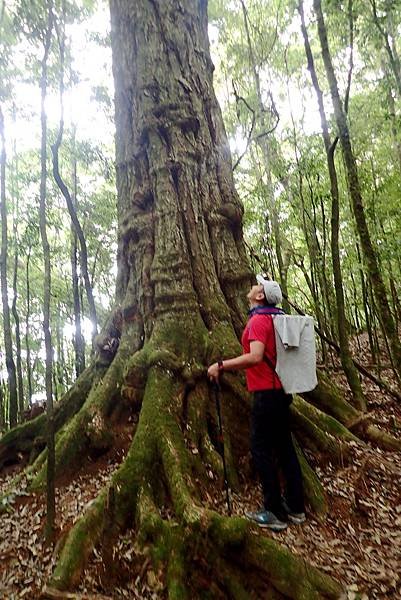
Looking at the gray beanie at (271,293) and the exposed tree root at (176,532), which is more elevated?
the gray beanie at (271,293)

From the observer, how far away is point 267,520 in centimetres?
335

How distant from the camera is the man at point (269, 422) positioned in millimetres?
3451

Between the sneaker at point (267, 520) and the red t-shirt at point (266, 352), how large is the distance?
100 cm

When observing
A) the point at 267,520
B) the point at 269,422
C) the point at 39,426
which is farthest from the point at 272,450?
the point at 39,426

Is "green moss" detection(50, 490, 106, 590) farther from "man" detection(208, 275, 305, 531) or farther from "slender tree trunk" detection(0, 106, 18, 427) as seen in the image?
"slender tree trunk" detection(0, 106, 18, 427)

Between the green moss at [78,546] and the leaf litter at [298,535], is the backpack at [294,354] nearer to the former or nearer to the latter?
the leaf litter at [298,535]

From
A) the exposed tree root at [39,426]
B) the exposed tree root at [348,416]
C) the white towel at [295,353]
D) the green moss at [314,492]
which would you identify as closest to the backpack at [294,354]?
the white towel at [295,353]

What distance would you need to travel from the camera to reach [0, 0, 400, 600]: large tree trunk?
9.46 ft

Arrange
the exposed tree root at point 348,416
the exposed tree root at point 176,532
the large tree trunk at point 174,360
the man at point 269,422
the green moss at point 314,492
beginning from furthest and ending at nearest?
the exposed tree root at point 348,416, the green moss at point 314,492, the man at point 269,422, the large tree trunk at point 174,360, the exposed tree root at point 176,532

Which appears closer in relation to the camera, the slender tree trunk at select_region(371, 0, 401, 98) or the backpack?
the backpack

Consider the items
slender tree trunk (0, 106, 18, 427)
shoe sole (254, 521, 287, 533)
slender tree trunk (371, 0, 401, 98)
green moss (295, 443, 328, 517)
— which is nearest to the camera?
shoe sole (254, 521, 287, 533)

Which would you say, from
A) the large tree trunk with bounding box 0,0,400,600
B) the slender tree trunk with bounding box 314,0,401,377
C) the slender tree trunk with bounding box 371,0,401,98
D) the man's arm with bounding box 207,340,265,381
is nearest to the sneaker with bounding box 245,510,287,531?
the large tree trunk with bounding box 0,0,400,600

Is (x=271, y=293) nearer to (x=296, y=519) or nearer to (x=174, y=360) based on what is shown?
(x=174, y=360)

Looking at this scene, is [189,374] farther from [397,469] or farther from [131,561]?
[397,469]
